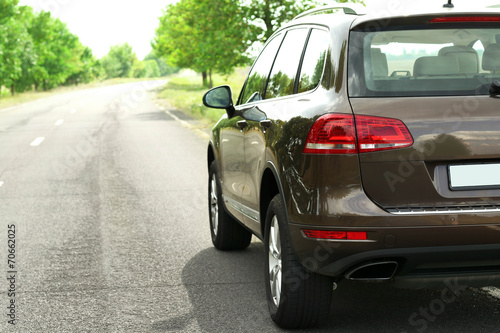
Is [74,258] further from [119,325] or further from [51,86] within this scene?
[51,86]

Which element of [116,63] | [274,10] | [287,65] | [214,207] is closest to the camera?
[287,65]

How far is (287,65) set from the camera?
4.52 metres

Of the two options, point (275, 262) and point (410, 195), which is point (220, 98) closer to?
point (275, 262)

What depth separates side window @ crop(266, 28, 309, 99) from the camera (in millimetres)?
4336

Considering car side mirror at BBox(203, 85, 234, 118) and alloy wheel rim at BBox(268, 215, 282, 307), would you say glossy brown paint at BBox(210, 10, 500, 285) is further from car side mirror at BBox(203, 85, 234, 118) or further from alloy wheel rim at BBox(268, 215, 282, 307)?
car side mirror at BBox(203, 85, 234, 118)

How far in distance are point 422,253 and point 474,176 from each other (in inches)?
17.4

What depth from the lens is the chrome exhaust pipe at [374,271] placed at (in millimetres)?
3469

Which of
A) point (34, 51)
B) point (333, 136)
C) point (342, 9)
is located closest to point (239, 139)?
point (342, 9)

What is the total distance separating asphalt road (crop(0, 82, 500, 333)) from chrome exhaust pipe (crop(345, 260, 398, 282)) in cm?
53

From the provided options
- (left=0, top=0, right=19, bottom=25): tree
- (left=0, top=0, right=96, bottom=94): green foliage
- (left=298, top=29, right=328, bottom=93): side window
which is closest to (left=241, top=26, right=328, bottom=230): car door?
(left=298, top=29, right=328, bottom=93): side window

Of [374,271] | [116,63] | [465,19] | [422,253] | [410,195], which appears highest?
[465,19]

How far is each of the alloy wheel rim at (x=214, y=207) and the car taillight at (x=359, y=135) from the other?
279 cm

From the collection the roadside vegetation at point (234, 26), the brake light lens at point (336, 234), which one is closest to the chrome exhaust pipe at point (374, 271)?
the brake light lens at point (336, 234)

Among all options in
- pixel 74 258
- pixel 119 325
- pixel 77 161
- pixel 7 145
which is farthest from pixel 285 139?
pixel 7 145
